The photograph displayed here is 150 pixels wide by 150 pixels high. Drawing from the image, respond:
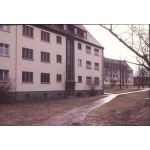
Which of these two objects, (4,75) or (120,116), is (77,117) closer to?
(120,116)

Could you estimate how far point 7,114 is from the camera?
38.5 feet

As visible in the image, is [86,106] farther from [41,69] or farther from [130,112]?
[41,69]

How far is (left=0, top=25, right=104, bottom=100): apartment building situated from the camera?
17.4 meters

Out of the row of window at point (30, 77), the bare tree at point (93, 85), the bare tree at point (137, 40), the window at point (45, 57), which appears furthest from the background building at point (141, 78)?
the window at point (45, 57)

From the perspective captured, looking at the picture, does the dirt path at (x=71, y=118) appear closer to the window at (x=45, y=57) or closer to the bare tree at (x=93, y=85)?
the bare tree at (x=93, y=85)

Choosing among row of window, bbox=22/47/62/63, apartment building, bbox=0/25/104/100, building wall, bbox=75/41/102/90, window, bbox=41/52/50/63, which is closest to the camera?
apartment building, bbox=0/25/104/100

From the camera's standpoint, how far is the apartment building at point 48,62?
17.4 metres

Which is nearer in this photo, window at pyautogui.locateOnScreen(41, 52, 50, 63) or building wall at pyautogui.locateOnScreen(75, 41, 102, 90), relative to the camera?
building wall at pyautogui.locateOnScreen(75, 41, 102, 90)

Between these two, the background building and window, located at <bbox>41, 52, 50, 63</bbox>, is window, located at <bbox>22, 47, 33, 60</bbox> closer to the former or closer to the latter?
window, located at <bbox>41, 52, 50, 63</bbox>

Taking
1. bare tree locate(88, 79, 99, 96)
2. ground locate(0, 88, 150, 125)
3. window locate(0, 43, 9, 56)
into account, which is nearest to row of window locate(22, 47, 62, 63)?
window locate(0, 43, 9, 56)

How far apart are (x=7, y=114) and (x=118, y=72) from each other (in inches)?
345
